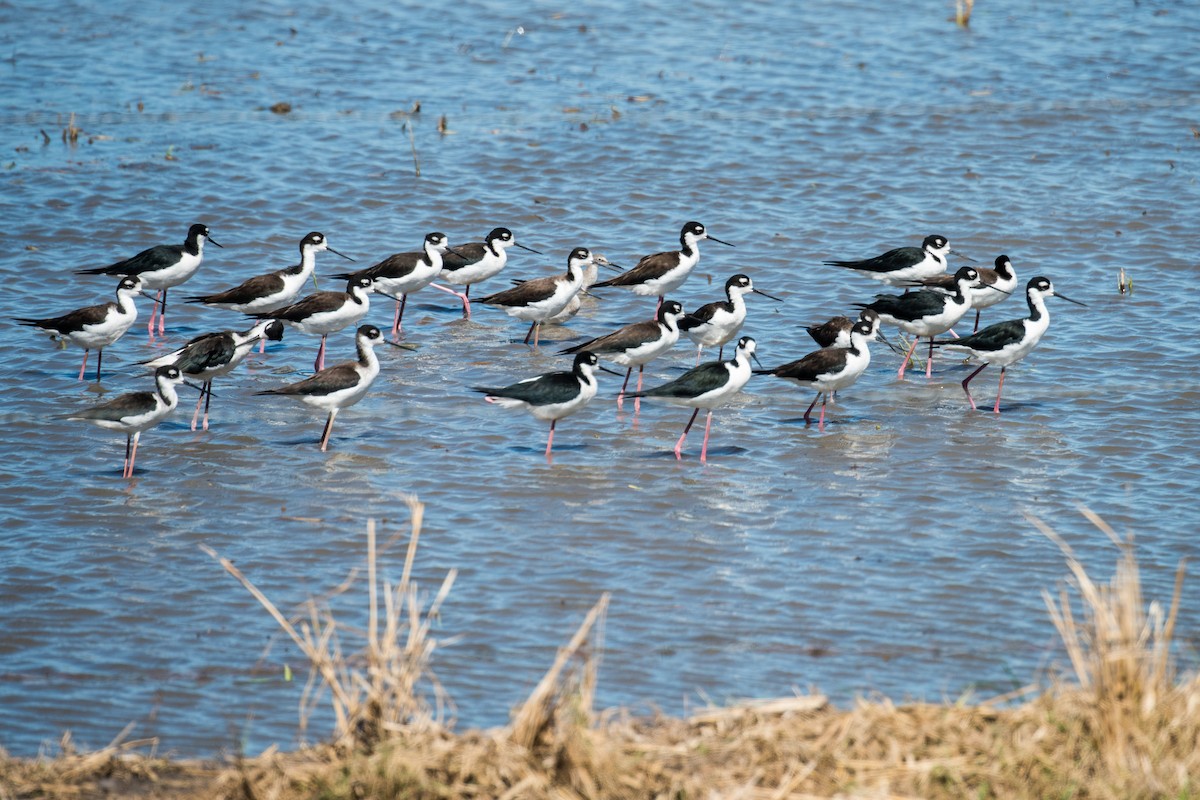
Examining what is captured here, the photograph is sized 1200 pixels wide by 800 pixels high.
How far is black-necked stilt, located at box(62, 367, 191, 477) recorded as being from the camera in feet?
34.7

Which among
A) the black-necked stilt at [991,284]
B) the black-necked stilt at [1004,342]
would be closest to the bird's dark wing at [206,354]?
the black-necked stilt at [1004,342]

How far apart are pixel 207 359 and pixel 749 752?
24.3 feet

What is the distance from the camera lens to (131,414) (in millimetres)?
10578

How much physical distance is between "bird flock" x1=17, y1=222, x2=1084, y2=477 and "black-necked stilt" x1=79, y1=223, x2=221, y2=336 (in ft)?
0.05

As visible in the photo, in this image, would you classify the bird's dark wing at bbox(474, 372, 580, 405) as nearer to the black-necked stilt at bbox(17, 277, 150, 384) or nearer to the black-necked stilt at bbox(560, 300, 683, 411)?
the black-necked stilt at bbox(560, 300, 683, 411)

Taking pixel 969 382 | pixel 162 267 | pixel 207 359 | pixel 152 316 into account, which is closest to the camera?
pixel 207 359

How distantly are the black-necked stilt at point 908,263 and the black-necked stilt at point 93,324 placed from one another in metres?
7.23

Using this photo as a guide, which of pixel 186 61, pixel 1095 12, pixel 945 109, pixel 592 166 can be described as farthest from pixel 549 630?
pixel 1095 12

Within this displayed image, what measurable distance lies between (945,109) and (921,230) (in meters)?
5.14

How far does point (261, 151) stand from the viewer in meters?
19.2

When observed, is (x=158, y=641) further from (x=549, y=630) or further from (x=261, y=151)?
(x=261, y=151)

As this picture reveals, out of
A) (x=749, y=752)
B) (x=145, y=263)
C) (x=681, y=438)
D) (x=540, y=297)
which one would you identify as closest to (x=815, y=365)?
(x=681, y=438)

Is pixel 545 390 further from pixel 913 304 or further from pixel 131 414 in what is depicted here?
pixel 913 304

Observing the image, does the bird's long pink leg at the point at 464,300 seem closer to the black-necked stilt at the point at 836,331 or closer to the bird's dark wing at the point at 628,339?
the bird's dark wing at the point at 628,339
